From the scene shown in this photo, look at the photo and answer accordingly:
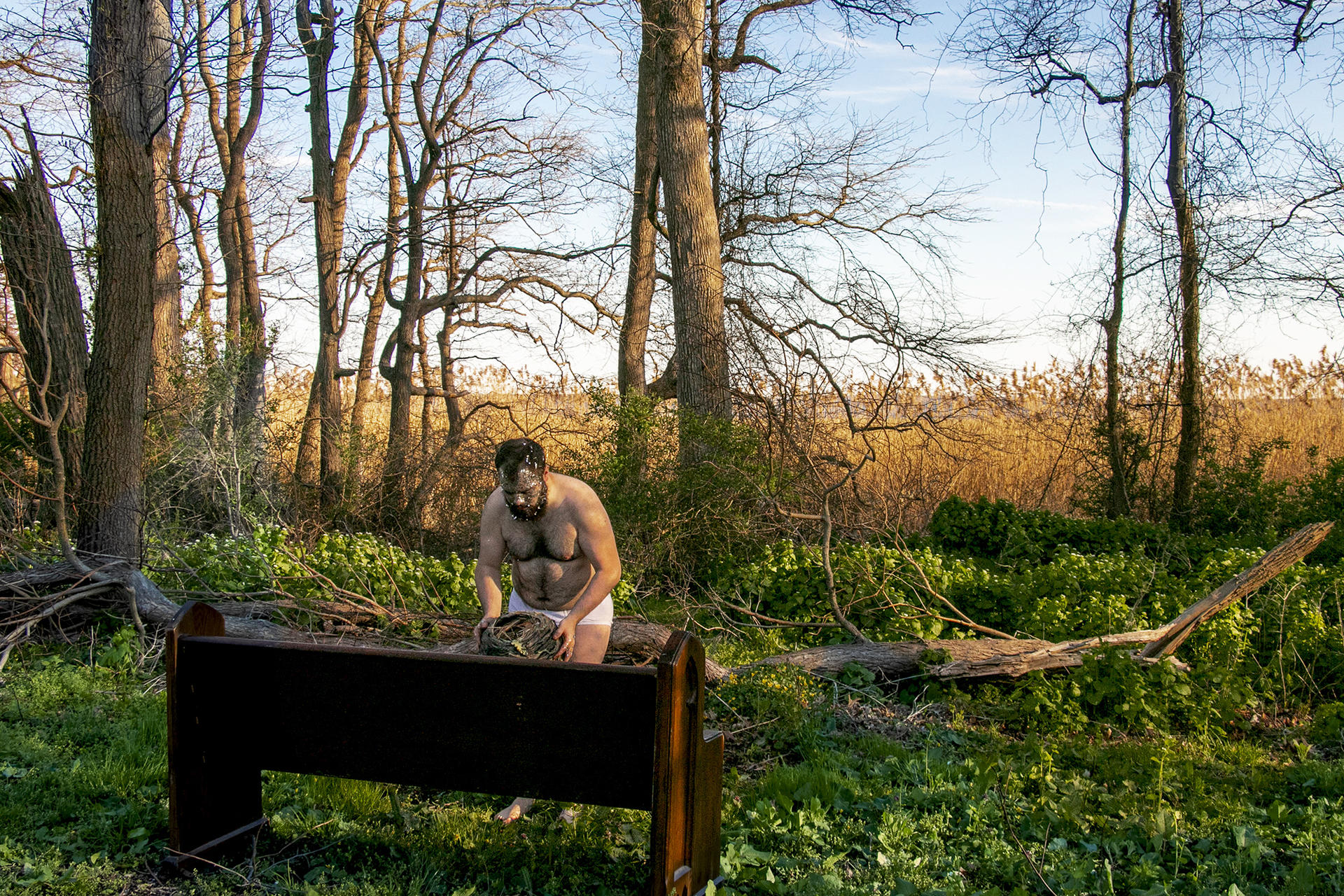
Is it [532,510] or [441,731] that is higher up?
[532,510]

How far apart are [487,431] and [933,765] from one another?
30.4ft

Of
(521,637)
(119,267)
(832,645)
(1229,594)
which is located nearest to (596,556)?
(521,637)

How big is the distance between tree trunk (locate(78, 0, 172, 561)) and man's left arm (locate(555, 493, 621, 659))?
5699mm

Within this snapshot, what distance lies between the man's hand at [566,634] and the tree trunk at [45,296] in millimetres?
6367

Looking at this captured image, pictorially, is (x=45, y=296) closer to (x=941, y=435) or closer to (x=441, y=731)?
(x=441, y=731)

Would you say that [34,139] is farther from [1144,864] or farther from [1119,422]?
[1119,422]

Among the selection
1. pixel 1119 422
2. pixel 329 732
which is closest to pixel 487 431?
pixel 1119 422

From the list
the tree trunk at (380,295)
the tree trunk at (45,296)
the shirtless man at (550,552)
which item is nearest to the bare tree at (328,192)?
the tree trunk at (380,295)

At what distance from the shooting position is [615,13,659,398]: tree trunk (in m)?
15.0

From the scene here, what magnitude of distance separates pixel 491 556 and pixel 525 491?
53 centimetres

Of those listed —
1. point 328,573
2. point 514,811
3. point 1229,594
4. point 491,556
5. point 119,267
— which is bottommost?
point 514,811

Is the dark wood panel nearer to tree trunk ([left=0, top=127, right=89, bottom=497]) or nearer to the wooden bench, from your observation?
the wooden bench

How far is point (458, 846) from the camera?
4168mm

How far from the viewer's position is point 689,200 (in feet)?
41.1
